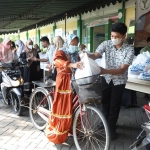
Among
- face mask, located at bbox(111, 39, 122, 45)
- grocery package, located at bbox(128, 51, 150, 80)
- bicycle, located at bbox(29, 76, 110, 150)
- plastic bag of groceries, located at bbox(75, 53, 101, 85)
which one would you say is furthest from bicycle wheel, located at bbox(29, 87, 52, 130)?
grocery package, located at bbox(128, 51, 150, 80)

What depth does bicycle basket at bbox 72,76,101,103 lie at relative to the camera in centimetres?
239

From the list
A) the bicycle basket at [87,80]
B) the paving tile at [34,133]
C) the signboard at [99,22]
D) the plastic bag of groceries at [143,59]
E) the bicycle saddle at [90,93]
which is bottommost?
the paving tile at [34,133]

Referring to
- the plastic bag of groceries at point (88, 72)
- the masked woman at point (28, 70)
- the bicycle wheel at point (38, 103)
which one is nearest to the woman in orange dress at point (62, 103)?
the plastic bag of groceries at point (88, 72)

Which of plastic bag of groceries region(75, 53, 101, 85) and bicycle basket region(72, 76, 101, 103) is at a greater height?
plastic bag of groceries region(75, 53, 101, 85)

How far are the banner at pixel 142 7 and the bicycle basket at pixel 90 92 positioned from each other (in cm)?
459

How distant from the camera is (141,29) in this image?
6.53 meters

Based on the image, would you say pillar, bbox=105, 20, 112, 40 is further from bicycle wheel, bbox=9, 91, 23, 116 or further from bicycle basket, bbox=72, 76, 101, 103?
bicycle basket, bbox=72, 76, 101, 103

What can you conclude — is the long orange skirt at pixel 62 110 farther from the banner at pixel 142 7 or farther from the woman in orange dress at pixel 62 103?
the banner at pixel 142 7

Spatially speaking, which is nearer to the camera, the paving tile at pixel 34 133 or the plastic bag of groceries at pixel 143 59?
the paving tile at pixel 34 133

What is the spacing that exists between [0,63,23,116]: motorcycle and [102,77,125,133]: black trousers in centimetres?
180

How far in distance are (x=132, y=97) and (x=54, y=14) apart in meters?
7.02

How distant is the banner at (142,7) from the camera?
20.2 ft

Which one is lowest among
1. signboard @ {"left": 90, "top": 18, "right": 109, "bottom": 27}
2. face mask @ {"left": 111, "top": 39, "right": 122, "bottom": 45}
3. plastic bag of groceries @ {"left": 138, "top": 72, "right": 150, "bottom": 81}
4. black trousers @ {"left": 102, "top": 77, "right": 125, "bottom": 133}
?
black trousers @ {"left": 102, "top": 77, "right": 125, "bottom": 133}

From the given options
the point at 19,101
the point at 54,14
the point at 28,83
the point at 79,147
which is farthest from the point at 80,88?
the point at 54,14
